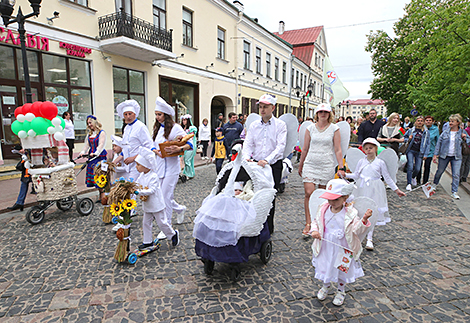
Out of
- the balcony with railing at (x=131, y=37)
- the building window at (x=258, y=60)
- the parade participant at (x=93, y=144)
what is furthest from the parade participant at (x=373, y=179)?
the building window at (x=258, y=60)

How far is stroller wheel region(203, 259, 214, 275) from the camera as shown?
3.20 meters

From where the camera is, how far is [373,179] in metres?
4.30

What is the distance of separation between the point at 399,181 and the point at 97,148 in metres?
8.73

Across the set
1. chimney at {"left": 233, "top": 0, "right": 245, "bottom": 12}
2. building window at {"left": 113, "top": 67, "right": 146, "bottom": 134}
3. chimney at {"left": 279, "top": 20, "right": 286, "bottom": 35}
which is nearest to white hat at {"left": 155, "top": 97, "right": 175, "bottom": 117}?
building window at {"left": 113, "top": 67, "right": 146, "bottom": 134}

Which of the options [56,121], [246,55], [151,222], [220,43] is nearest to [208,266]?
[151,222]

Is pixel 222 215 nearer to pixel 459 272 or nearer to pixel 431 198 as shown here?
pixel 459 272

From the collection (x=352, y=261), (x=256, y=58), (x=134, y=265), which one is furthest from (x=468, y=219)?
(x=256, y=58)

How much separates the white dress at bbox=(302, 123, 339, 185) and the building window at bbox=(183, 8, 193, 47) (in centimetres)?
1360

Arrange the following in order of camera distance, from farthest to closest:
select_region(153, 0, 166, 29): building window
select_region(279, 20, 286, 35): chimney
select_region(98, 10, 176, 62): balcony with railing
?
select_region(279, 20, 286, 35): chimney, select_region(153, 0, 166, 29): building window, select_region(98, 10, 176, 62): balcony with railing

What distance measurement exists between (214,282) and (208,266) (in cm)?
19

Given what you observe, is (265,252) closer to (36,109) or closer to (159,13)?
(36,109)

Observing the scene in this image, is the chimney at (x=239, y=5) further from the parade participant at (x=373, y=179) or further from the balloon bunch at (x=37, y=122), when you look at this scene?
the parade participant at (x=373, y=179)

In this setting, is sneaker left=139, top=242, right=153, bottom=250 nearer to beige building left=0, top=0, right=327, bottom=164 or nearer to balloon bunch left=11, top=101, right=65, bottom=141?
balloon bunch left=11, top=101, right=65, bottom=141

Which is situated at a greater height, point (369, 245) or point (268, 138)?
point (268, 138)
